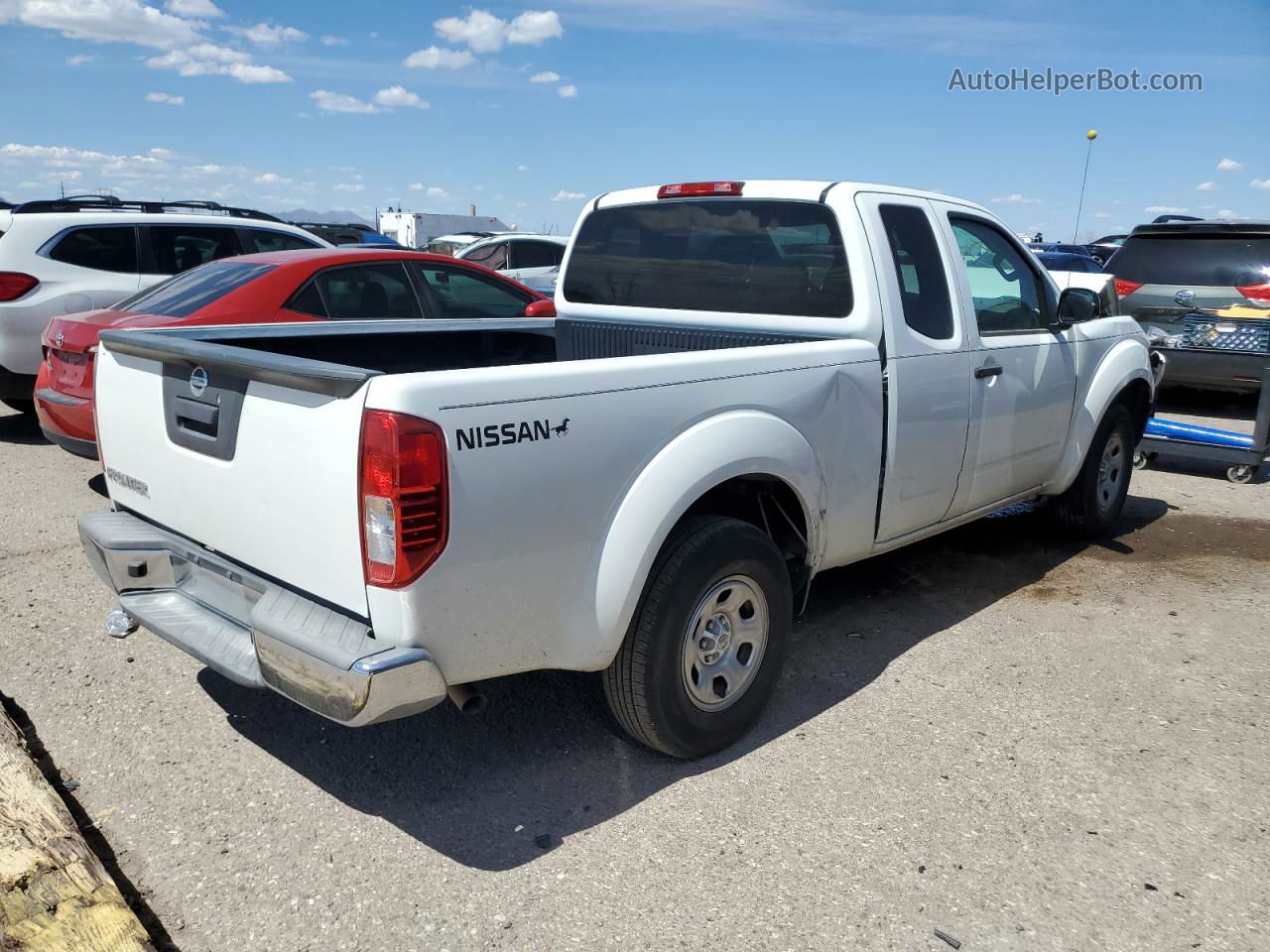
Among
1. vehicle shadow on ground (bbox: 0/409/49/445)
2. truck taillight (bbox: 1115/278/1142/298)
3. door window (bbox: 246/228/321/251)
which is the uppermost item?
door window (bbox: 246/228/321/251)

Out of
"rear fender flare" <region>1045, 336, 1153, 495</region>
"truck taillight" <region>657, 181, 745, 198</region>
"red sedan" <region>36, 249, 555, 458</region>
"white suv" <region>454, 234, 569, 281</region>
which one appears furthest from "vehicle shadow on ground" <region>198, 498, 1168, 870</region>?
"white suv" <region>454, 234, 569, 281</region>

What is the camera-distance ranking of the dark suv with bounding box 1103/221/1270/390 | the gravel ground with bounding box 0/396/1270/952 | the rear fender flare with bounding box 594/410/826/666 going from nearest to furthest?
the gravel ground with bounding box 0/396/1270/952, the rear fender flare with bounding box 594/410/826/666, the dark suv with bounding box 1103/221/1270/390

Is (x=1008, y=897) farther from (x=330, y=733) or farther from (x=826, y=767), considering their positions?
(x=330, y=733)

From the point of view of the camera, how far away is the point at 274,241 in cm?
923

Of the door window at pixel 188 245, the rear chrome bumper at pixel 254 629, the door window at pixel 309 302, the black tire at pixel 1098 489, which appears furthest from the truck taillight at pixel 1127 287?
the rear chrome bumper at pixel 254 629

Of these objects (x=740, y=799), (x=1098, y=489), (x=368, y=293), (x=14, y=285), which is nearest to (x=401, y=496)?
(x=740, y=799)

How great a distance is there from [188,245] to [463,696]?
7.34 metres

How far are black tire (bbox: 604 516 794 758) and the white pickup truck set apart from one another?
1 centimetres

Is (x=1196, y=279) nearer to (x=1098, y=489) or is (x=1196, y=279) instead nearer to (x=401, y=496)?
(x=1098, y=489)

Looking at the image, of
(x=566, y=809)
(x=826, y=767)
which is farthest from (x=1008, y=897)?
(x=566, y=809)

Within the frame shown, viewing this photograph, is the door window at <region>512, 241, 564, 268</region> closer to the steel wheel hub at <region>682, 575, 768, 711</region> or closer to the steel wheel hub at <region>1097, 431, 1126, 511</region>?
the steel wheel hub at <region>1097, 431, 1126, 511</region>

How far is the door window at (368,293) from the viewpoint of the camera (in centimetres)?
651

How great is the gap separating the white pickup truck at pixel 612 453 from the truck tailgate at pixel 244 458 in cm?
1

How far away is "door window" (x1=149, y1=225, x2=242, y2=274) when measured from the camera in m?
8.52
